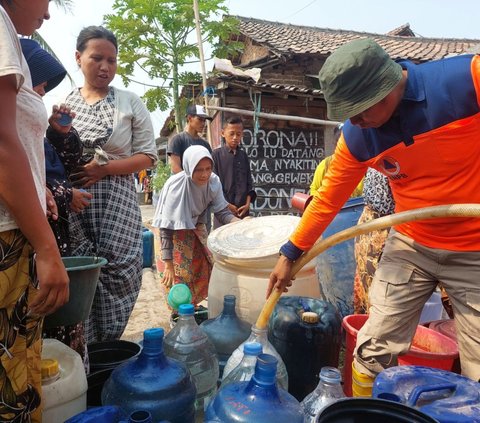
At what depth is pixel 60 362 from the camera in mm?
1761

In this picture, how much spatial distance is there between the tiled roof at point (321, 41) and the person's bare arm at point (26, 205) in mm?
10928

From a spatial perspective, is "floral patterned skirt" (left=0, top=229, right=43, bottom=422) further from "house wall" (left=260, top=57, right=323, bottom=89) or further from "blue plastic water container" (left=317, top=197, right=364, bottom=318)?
"house wall" (left=260, top=57, right=323, bottom=89)

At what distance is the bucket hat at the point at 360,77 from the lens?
1.71 meters

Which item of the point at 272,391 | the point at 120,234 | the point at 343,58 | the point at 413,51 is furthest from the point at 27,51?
the point at 413,51

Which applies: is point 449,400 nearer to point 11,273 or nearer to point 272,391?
point 272,391

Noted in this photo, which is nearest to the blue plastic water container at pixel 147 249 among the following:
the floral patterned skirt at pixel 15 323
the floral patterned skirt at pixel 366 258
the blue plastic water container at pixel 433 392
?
the floral patterned skirt at pixel 366 258

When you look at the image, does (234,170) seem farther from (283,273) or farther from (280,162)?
(280,162)

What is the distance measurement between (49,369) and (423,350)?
6.65ft

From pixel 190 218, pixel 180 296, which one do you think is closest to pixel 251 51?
pixel 190 218

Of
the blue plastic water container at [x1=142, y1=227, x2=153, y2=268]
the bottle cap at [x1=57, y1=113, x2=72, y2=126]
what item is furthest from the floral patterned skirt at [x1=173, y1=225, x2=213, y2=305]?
the blue plastic water container at [x1=142, y1=227, x2=153, y2=268]

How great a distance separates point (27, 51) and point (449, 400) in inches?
78.2

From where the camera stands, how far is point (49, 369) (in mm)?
1628

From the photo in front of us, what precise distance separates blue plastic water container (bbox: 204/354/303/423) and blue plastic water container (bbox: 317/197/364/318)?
2260 millimetres

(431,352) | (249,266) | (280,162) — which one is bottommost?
(431,352)
